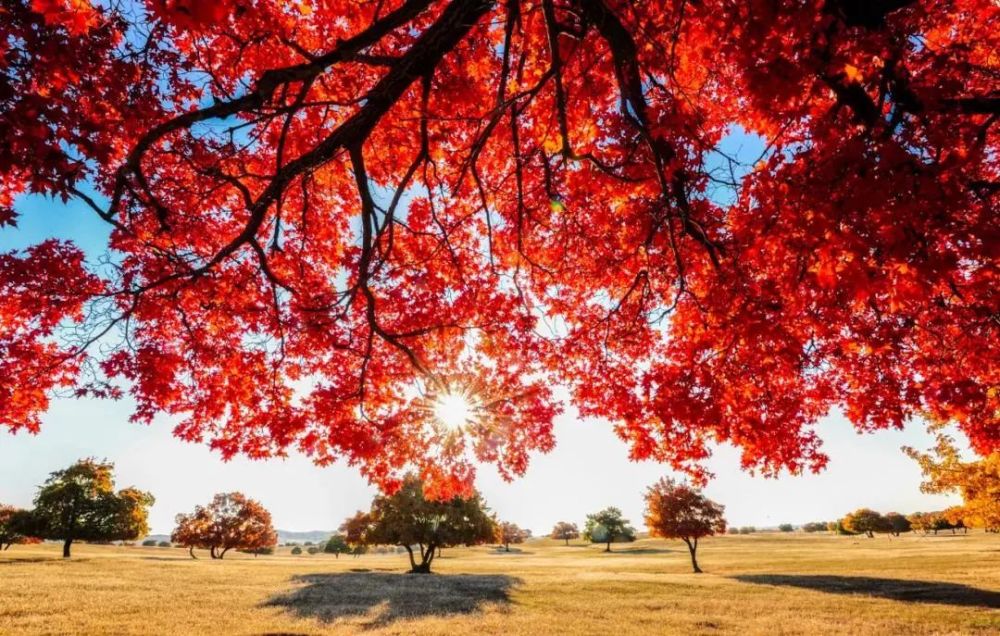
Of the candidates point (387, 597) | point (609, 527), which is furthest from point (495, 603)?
point (609, 527)

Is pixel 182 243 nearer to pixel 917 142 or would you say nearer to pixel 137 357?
pixel 137 357

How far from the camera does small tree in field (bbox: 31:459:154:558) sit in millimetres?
51906

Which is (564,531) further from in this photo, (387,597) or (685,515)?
(387,597)

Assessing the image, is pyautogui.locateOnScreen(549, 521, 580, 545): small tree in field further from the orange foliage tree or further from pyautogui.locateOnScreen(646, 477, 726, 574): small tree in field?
the orange foliage tree

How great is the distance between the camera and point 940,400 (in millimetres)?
8859

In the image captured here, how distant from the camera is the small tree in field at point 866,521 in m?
108

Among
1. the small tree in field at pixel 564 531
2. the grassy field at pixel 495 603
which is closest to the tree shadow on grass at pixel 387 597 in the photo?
the grassy field at pixel 495 603

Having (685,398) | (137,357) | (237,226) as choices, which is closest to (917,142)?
(685,398)

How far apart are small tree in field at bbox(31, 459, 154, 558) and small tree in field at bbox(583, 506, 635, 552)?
79.2 metres

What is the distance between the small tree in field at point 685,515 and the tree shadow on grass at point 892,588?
6.88 meters

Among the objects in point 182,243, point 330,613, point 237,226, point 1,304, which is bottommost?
point 330,613

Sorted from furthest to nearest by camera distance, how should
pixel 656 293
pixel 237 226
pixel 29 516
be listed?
1. pixel 29 516
2. pixel 656 293
3. pixel 237 226

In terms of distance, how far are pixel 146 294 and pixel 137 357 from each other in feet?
4.60

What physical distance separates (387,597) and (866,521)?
12507 cm
